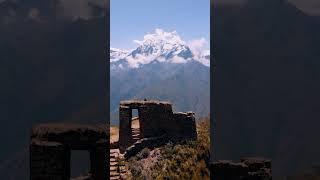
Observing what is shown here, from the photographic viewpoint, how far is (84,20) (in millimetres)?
8000

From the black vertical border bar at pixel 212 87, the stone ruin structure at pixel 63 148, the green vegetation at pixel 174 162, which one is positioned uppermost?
the black vertical border bar at pixel 212 87

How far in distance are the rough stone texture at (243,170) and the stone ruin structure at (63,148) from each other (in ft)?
7.00

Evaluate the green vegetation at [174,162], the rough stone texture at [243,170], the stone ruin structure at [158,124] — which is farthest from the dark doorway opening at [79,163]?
the stone ruin structure at [158,124]

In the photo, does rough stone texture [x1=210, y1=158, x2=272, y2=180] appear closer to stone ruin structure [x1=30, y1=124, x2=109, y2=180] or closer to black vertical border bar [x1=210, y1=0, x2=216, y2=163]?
black vertical border bar [x1=210, y1=0, x2=216, y2=163]

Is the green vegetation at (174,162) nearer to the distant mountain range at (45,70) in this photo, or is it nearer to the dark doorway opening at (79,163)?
the dark doorway opening at (79,163)

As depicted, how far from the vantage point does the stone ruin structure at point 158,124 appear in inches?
657

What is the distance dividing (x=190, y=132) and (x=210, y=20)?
29.3ft

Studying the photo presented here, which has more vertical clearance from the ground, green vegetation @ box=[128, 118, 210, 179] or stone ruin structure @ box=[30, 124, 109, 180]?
stone ruin structure @ box=[30, 124, 109, 180]

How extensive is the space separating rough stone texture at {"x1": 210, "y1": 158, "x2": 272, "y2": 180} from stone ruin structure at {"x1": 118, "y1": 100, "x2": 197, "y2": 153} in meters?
8.41

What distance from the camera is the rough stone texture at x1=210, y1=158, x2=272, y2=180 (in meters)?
7.84

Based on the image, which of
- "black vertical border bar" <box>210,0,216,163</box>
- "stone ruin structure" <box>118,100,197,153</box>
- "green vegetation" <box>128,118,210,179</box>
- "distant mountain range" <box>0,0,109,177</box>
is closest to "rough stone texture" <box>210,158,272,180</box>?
"black vertical border bar" <box>210,0,216,163</box>

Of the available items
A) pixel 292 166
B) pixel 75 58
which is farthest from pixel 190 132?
pixel 75 58

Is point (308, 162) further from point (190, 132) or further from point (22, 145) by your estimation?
point (190, 132)

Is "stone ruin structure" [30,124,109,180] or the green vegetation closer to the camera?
"stone ruin structure" [30,124,109,180]
